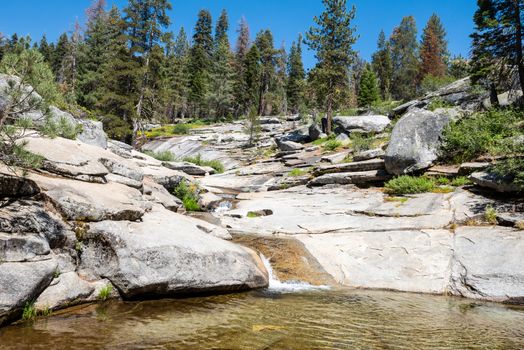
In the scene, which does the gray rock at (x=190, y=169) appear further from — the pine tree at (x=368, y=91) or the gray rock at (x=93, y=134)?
the pine tree at (x=368, y=91)

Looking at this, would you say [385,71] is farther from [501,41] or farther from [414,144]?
[414,144]

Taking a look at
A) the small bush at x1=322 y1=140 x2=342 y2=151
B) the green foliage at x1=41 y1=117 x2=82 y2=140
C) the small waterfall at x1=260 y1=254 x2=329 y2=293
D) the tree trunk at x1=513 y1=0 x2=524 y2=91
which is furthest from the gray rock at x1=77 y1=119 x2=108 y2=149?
the tree trunk at x1=513 y1=0 x2=524 y2=91

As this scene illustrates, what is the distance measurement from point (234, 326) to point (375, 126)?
27874 millimetres

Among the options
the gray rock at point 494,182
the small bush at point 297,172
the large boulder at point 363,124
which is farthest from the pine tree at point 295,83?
the gray rock at point 494,182

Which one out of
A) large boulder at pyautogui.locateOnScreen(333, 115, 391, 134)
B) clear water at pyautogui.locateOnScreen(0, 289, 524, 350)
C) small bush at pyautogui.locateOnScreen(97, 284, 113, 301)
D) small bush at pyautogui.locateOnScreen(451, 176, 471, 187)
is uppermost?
large boulder at pyautogui.locateOnScreen(333, 115, 391, 134)

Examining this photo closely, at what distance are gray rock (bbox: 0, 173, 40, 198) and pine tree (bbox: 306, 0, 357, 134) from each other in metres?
32.2

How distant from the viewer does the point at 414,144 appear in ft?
56.9

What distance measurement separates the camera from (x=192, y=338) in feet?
18.7

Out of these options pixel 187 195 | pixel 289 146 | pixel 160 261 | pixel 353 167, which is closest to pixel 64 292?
pixel 160 261

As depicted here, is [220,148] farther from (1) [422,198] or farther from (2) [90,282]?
(2) [90,282]

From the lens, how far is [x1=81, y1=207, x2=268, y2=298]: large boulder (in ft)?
23.9

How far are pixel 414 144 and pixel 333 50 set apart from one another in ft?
71.8

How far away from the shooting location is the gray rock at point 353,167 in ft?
62.3

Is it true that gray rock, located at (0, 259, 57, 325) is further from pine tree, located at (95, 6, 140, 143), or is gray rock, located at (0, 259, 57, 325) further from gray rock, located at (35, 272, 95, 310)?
pine tree, located at (95, 6, 140, 143)
